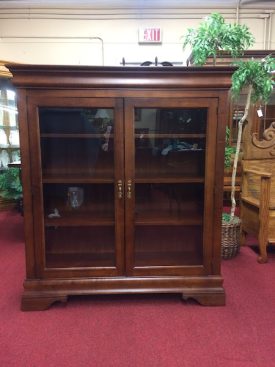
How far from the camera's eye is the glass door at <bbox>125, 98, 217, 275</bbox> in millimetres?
1769

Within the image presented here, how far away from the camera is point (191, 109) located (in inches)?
70.1

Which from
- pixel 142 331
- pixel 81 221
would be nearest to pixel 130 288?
pixel 142 331

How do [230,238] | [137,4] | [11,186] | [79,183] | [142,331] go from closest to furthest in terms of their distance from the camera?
[142,331]
[79,183]
[230,238]
[11,186]
[137,4]

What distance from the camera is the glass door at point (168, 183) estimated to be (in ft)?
5.80

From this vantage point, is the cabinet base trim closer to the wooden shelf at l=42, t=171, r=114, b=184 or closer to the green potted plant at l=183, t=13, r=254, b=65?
the wooden shelf at l=42, t=171, r=114, b=184

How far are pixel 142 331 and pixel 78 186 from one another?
976 mm

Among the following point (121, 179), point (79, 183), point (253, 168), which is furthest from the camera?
point (253, 168)

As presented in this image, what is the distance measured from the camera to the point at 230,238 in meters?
2.59

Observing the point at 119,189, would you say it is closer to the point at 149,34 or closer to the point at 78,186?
the point at 78,186

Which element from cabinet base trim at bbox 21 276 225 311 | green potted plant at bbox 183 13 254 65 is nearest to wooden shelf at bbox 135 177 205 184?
cabinet base trim at bbox 21 276 225 311

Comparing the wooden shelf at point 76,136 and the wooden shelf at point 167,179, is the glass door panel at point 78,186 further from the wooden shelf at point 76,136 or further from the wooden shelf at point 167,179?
the wooden shelf at point 167,179

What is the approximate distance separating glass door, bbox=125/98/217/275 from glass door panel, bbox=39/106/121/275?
0.47ft

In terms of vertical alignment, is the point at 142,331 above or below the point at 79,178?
below

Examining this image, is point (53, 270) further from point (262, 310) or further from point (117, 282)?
point (262, 310)
